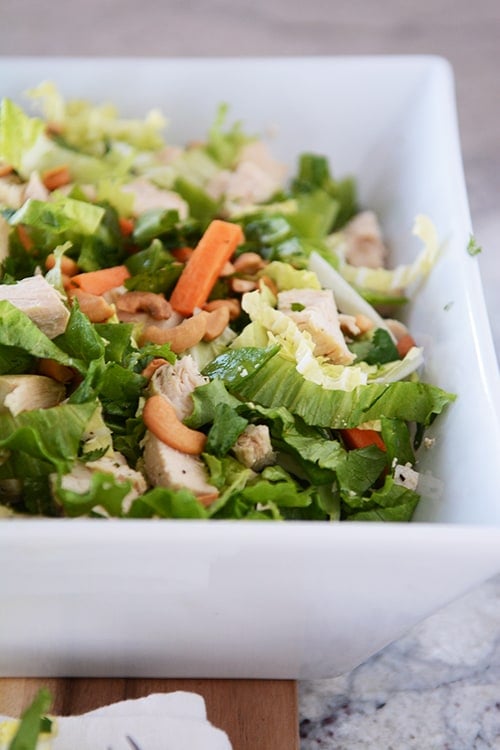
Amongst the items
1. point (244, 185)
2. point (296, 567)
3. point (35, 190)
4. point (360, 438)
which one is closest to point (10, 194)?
point (35, 190)

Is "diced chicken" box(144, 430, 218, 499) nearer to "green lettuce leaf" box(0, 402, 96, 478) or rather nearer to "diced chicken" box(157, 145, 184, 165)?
"green lettuce leaf" box(0, 402, 96, 478)

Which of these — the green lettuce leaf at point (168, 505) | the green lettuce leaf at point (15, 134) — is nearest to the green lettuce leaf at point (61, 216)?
the green lettuce leaf at point (15, 134)

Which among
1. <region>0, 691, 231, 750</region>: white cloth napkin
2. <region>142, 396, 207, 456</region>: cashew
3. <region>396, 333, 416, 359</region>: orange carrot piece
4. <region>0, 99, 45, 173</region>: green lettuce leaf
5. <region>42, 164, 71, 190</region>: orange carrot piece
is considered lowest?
<region>0, 691, 231, 750</region>: white cloth napkin

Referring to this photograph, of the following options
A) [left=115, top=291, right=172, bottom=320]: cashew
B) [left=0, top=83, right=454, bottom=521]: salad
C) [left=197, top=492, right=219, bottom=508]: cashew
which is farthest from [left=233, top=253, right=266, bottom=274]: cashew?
[left=197, top=492, right=219, bottom=508]: cashew

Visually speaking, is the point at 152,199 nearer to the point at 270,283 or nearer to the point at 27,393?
the point at 270,283

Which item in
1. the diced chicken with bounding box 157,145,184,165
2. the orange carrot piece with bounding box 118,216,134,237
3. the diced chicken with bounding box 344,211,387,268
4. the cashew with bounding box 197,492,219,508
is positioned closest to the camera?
the cashew with bounding box 197,492,219,508

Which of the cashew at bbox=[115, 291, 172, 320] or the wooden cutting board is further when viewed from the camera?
the cashew at bbox=[115, 291, 172, 320]

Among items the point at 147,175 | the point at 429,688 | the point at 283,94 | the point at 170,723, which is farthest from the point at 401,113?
the point at 170,723
